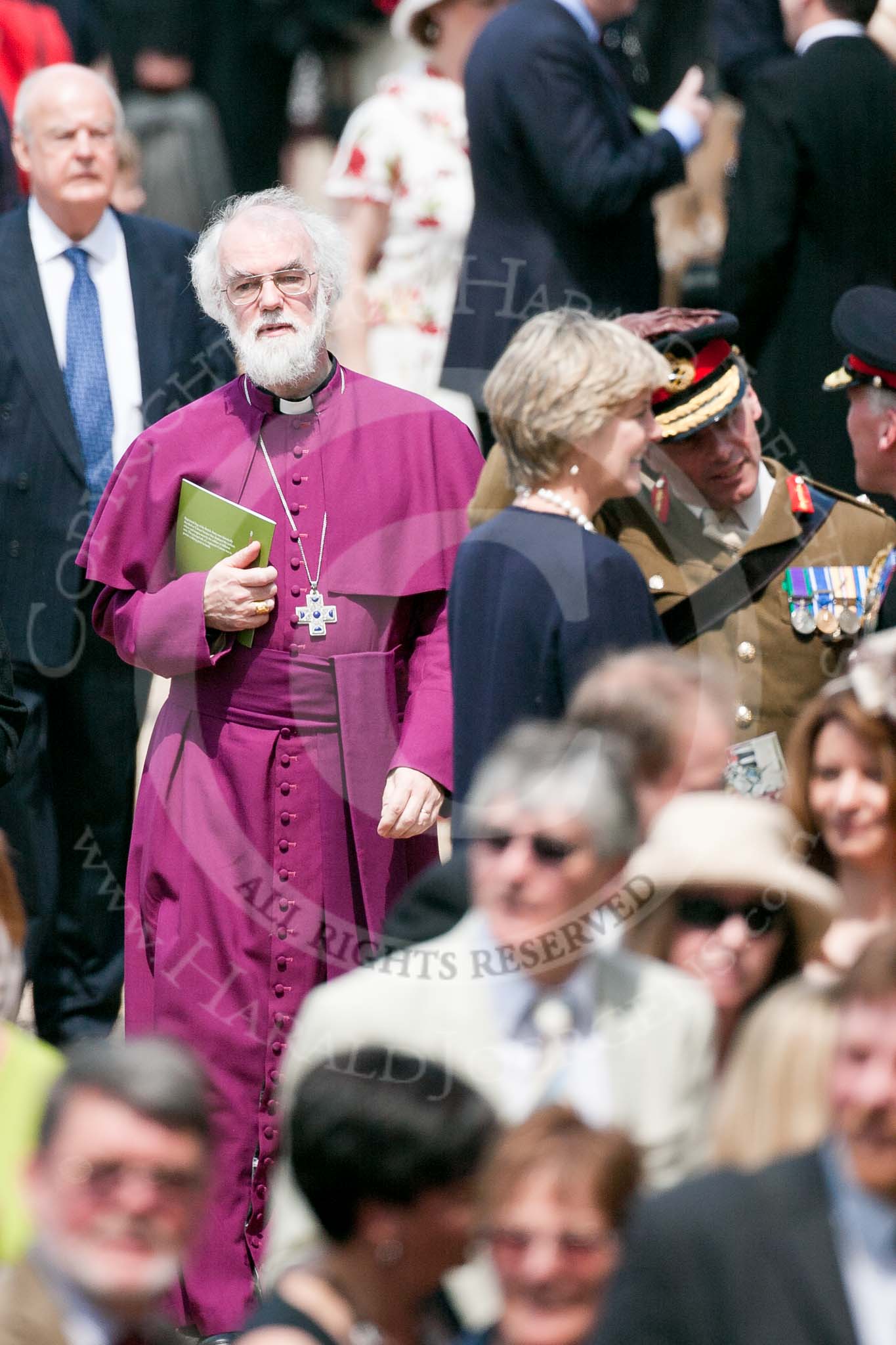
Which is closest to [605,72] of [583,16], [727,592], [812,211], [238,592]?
[583,16]

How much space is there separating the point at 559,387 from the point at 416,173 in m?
2.99

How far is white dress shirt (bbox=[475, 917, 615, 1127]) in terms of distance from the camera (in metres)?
3.39

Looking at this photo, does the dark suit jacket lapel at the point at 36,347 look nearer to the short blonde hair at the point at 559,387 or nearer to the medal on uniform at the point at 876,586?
the short blonde hair at the point at 559,387

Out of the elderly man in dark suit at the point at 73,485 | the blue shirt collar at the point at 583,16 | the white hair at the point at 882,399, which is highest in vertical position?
the blue shirt collar at the point at 583,16

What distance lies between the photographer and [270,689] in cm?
481

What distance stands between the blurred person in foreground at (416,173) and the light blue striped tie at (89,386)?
45.0 inches

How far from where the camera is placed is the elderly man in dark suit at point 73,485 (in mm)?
5820

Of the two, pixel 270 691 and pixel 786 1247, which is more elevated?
pixel 786 1247

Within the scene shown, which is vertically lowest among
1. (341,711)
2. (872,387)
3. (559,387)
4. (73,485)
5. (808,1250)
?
(73,485)

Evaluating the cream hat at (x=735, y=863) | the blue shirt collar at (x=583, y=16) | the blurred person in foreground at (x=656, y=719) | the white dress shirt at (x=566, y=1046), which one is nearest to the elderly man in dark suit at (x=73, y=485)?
the blue shirt collar at (x=583, y=16)

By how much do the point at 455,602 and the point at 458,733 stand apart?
0.24 meters

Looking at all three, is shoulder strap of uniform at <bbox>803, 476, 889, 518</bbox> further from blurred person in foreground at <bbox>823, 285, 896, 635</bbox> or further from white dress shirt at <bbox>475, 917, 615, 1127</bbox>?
white dress shirt at <bbox>475, 917, 615, 1127</bbox>

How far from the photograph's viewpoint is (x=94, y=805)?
235 inches

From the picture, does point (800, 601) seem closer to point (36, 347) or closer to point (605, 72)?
point (605, 72)
